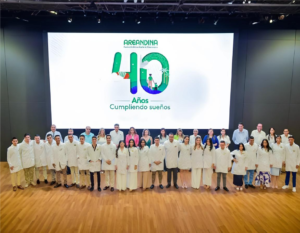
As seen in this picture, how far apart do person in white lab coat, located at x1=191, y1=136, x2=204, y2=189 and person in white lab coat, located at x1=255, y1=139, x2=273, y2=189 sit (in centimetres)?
154

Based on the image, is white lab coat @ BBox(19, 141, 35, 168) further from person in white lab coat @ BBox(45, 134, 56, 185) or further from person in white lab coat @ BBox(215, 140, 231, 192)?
person in white lab coat @ BBox(215, 140, 231, 192)

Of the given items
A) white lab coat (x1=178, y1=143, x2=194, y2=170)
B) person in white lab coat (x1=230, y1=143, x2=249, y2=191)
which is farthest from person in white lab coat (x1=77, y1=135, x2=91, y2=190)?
person in white lab coat (x1=230, y1=143, x2=249, y2=191)

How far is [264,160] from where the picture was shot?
19.4 ft

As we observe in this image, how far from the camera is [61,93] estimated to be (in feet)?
24.9

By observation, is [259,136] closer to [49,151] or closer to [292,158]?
[292,158]

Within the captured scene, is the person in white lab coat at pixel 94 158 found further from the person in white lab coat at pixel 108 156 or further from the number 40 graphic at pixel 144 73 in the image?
the number 40 graphic at pixel 144 73

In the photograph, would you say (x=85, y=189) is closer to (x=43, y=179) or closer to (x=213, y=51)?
(x=43, y=179)

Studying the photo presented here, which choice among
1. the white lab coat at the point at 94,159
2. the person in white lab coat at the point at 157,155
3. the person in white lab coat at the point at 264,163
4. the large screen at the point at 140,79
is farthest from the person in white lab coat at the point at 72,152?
the person in white lab coat at the point at 264,163

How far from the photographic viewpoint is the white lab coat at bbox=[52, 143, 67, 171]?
233 inches

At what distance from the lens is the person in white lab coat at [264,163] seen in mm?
5898

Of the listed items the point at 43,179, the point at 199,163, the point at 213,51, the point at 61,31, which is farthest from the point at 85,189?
the point at 213,51

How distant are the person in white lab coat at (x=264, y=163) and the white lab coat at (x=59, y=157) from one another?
16.9ft

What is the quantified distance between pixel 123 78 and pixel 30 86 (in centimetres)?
339

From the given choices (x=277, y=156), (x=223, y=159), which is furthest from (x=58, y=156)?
(x=277, y=156)
